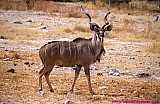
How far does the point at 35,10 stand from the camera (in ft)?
102

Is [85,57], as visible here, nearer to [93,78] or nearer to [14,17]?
[93,78]

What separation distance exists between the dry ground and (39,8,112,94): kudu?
0.57 meters

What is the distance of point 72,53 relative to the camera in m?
10.5

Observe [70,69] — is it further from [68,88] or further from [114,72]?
[68,88]

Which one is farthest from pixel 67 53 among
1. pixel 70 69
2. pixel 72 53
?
pixel 70 69

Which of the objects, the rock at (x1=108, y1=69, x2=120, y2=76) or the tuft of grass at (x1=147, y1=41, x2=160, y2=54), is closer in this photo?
the rock at (x1=108, y1=69, x2=120, y2=76)

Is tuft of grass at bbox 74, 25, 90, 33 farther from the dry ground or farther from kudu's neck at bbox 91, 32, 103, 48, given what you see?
kudu's neck at bbox 91, 32, 103, 48

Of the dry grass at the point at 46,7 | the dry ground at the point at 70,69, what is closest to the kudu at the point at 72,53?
the dry ground at the point at 70,69

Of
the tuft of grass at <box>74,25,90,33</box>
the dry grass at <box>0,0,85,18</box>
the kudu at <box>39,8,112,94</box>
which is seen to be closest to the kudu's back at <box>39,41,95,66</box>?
the kudu at <box>39,8,112,94</box>

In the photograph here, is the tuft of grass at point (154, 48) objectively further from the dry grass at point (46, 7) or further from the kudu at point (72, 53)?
the dry grass at point (46, 7)

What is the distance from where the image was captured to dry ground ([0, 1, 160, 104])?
10.4 metres

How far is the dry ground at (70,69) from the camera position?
34.1ft

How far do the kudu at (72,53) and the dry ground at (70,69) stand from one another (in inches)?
22.4

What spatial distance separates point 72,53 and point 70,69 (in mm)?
3088
